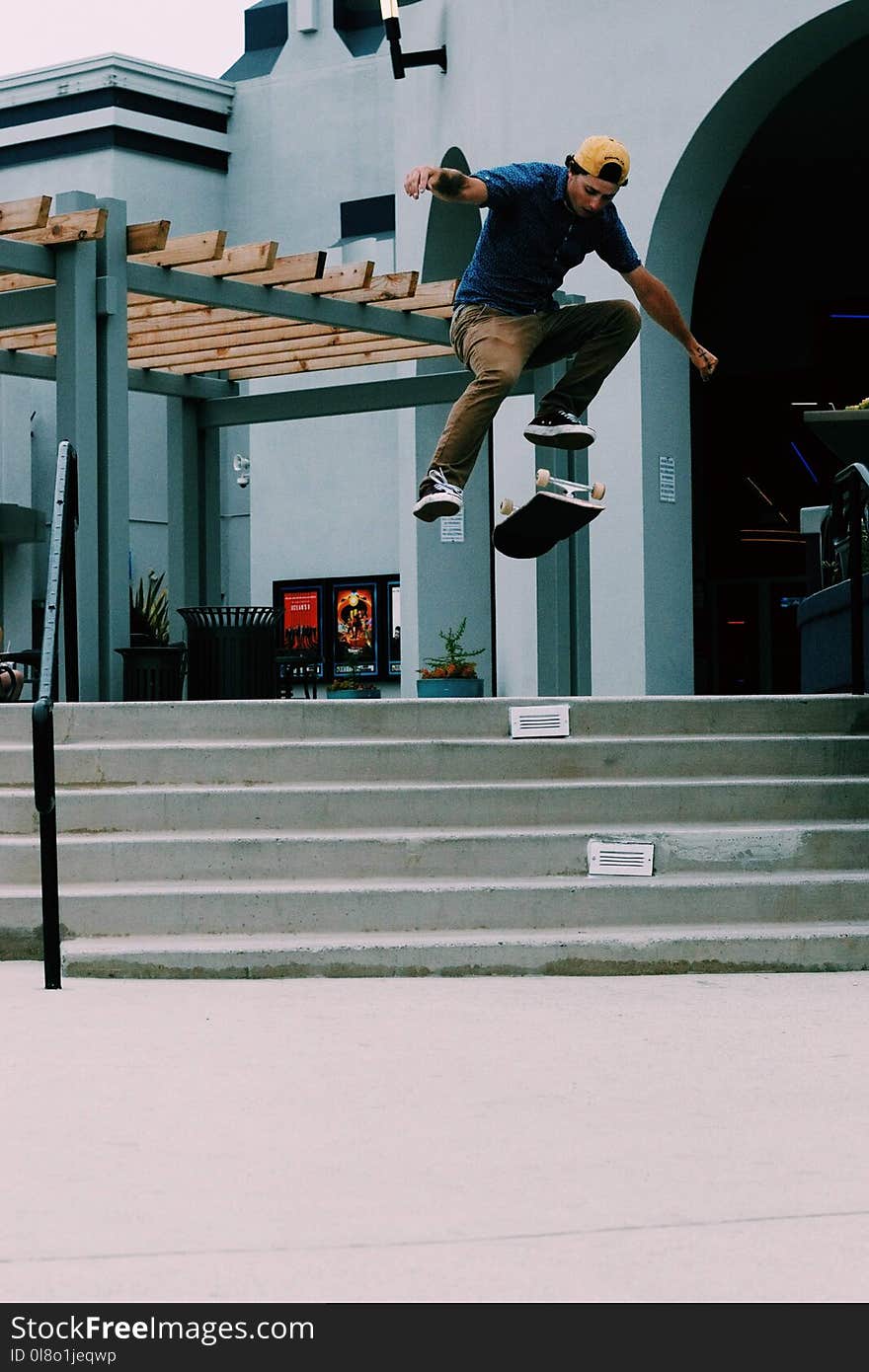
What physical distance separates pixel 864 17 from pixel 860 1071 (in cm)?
986

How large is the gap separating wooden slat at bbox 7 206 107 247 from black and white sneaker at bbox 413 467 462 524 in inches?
127

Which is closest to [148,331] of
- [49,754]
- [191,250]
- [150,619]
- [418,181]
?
[191,250]

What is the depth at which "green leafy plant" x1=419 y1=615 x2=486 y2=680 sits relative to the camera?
50.1 feet

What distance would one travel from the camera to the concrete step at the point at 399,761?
22.0ft

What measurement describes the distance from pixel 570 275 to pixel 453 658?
Answer: 4.11m

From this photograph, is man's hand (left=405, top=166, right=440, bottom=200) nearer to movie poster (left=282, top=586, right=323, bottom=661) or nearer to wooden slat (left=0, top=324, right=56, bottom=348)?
wooden slat (left=0, top=324, right=56, bottom=348)

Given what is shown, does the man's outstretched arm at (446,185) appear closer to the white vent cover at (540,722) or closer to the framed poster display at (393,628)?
the white vent cover at (540,722)

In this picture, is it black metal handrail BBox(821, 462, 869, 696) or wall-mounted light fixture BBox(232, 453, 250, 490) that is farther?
wall-mounted light fixture BBox(232, 453, 250, 490)

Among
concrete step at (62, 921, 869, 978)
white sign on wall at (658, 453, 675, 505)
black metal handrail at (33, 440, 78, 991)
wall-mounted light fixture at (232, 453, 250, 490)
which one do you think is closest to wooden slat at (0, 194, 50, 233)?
black metal handrail at (33, 440, 78, 991)

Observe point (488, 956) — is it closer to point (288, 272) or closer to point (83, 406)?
point (83, 406)

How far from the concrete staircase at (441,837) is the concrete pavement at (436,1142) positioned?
0.30 m

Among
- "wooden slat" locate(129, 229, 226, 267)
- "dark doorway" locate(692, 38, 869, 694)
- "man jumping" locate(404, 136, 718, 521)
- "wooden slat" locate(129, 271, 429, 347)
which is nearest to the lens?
"man jumping" locate(404, 136, 718, 521)

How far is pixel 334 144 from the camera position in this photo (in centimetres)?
2494
